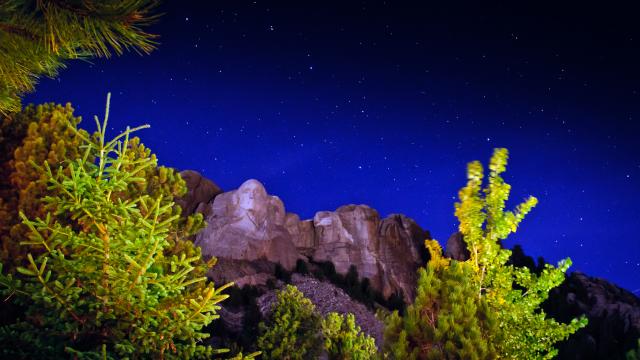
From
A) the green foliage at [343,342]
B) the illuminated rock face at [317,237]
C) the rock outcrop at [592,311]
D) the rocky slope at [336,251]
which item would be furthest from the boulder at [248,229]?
the green foliage at [343,342]

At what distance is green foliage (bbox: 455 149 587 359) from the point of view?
812 cm

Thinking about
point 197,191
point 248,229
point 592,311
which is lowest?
point 592,311

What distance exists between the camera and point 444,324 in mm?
5527

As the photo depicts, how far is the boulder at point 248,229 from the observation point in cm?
4509

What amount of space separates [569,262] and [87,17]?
369 inches

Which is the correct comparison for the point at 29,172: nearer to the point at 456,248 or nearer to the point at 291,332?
the point at 291,332

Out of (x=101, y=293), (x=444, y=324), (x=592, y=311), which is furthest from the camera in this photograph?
(x=592, y=311)

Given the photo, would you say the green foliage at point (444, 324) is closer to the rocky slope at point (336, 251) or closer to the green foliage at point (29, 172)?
the green foliage at point (29, 172)

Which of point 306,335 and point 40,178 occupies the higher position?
point 40,178

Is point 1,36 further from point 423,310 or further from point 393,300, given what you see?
point 393,300

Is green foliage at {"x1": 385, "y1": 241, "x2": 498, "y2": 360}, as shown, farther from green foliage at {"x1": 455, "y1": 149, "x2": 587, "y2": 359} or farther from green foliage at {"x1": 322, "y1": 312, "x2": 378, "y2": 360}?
green foliage at {"x1": 322, "y1": 312, "x2": 378, "y2": 360}

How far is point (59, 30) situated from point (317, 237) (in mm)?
50634

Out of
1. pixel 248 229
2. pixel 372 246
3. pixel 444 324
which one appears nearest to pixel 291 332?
pixel 444 324

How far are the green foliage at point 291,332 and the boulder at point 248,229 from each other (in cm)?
3067
